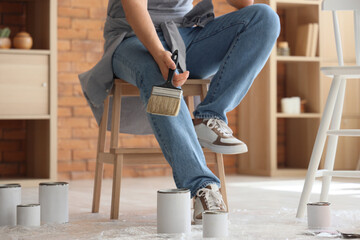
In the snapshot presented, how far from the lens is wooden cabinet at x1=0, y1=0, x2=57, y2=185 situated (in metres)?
3.47

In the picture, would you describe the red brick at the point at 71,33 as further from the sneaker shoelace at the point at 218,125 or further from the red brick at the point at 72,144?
the sneaker shoelace at the point at 218,125

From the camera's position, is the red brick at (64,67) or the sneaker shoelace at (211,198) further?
the red brick at (64,67)

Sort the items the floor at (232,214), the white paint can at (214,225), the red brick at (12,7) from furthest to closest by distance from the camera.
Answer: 1. the red brick at (12,7)
2. the floor at (232,214)
3. the white paint can at (214,225)

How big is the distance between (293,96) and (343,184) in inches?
46.6

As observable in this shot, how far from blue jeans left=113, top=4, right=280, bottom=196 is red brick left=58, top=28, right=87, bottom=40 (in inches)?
79.0

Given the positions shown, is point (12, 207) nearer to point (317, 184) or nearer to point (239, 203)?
point (239, 203)

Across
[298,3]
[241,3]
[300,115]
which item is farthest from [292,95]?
[241,3]

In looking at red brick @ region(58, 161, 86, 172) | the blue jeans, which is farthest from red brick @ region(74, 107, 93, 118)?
the blue jeans

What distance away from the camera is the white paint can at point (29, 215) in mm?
1780

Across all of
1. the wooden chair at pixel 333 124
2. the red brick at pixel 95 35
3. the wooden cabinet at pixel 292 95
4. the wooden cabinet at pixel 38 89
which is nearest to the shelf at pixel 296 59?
the wooden cabinet at pixel 292 95

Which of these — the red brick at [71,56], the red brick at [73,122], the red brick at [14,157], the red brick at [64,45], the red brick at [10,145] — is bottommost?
the red brick at [14,157]

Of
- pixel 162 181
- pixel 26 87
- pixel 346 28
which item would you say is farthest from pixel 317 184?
pixel 26 87

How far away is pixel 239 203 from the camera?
250cm

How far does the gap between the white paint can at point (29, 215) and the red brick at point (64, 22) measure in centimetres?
238
